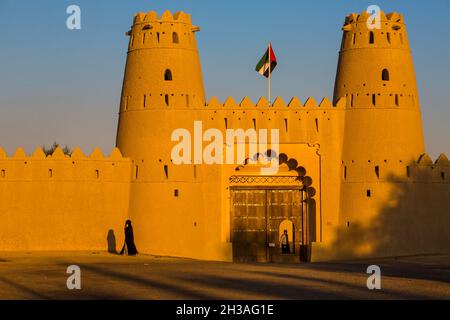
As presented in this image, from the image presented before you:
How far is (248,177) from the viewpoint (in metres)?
37.6

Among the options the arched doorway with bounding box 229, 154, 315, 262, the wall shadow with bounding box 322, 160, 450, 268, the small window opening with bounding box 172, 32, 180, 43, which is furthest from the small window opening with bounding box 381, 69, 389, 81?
the small window opening with bounding box 172, 32, 180, 43

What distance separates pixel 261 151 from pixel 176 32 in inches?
216

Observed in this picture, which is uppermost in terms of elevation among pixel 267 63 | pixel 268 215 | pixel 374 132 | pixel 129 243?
pixel 267 63

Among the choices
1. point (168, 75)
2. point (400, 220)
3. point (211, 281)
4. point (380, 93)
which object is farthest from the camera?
point (168, 75)

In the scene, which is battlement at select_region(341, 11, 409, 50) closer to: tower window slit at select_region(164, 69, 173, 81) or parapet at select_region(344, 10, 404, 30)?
parapet at select_region(344, 10, 404, 30)

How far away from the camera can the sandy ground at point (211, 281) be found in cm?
1916

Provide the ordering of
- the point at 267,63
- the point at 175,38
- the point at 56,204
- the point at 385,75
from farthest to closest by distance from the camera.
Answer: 1. the point at 267,63
2. the point at 175,38
3. the point at 385,75
4. the point at 56,204

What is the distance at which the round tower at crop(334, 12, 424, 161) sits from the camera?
3684cm

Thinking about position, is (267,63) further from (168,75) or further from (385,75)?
(385,75)

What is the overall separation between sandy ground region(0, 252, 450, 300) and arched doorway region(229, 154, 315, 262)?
6.48 metres

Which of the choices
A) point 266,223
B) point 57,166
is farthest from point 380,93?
point 57,166

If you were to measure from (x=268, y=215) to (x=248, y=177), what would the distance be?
1.63 metres

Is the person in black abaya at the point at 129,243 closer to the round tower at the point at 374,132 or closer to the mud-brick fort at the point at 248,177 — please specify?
the mud-brick fort at the point at 248,177
